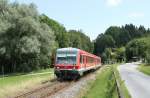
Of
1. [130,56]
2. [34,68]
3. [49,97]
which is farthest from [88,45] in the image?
[49,97]

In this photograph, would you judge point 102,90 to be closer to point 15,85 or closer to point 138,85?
point 138,85

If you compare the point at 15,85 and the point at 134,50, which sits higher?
the point at 134,50

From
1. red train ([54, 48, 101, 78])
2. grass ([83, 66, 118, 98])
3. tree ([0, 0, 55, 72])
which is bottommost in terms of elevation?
grass ([83, 66, 118, 98])

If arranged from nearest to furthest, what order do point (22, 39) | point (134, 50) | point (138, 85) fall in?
point (138, 85), point (22, 39), point (134, 50)

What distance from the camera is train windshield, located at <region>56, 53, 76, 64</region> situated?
3481 centimetres

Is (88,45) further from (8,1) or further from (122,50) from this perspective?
(8,1)

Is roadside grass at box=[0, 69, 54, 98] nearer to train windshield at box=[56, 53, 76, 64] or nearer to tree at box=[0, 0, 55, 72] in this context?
train windshield at box=[56, 53, 76, 64]

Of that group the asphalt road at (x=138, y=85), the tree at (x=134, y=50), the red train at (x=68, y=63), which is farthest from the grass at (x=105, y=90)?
the tree at (x=134, y=50)

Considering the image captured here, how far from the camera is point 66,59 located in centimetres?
3500

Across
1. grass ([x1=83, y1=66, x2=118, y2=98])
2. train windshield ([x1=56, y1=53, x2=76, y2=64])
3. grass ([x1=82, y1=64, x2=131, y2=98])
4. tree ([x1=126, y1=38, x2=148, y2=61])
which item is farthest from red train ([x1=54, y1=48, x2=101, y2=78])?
tree ([x1=126, y1=38, x2=148, y2=61])

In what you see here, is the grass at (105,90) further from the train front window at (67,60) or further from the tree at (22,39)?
the tree at (22,39)

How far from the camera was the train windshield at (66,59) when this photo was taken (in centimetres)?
3481

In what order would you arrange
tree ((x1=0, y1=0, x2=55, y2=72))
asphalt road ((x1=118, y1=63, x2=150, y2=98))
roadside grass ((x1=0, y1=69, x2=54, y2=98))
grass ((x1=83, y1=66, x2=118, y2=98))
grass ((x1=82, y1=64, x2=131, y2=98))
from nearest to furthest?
grass ((x1=82, y1=64, x2=131, y2=98)) < grass ((x1=83, y1=66, x2=118, y2=98)) < asphalt road ((x1=118, y1=63, x2=150, y2=98)) < roadside grass ((x1=0, y1=69, x2=54, y2=98)) < tree ((x1=0, y1=0, x2=55, y2=72))

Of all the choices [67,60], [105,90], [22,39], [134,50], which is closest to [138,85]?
[105,90]
